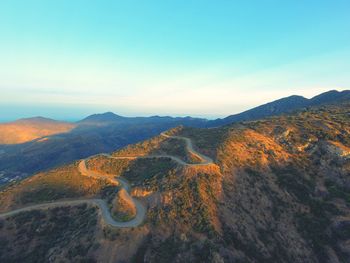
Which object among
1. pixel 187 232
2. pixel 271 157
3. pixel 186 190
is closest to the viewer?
pixel 187 232

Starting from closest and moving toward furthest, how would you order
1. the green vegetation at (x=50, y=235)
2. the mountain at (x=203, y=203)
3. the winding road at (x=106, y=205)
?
the green vegetation at (x=50, y=235) < the mountain at (x=203, y=203) < the winding road at (x=106, y=205)

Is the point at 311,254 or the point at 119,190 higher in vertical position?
the point at 119,190

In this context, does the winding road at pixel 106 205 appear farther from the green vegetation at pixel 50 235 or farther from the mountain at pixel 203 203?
the green vegetation at pixel 50 235

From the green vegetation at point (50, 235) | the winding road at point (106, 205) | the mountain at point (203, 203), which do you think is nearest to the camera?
the green vegetation at point (50, 235)

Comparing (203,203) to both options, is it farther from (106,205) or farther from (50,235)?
(50,235)

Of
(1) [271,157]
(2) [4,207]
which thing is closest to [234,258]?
(1) [271,157]

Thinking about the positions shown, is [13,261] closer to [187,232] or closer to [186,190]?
[187,232]

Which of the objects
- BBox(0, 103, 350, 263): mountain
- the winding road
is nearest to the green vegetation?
BBox(0, 103, 350, 263): mountain

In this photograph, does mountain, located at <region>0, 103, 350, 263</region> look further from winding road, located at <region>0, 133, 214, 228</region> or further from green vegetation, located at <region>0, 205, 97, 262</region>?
winding road, located at <region>0, 133, 214, 228</region>

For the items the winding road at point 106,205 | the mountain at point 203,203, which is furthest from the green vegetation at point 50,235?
the winding road at point 106,205
